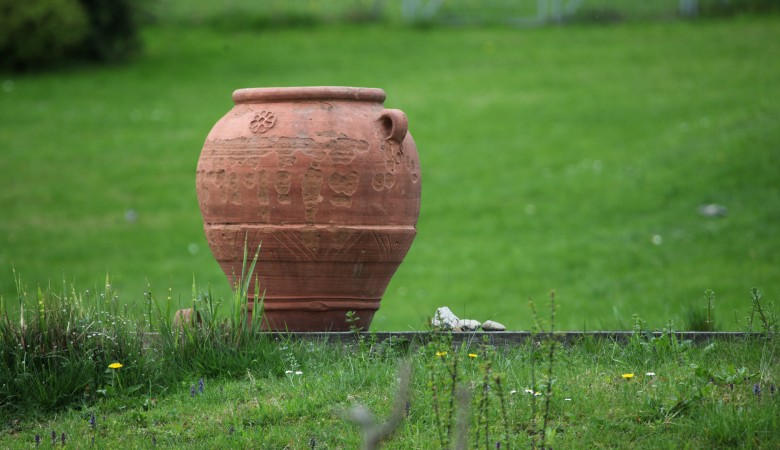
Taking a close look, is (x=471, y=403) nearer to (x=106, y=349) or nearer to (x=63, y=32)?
(x=106, y=349)

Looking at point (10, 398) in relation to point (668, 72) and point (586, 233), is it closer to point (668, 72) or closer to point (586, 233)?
point (586, 233)

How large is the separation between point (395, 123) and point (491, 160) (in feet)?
33.6

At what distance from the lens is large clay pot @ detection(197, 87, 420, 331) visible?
5020 millimetres

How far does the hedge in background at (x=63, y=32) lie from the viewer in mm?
18734

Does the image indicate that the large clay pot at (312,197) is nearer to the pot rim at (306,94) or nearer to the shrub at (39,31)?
the pot rim at (306,94)

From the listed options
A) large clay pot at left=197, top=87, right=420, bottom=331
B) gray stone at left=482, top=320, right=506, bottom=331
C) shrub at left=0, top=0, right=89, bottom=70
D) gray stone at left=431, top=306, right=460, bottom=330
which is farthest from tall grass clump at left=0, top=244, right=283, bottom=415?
shrub at left=0, top=0, right=89, bottom=70

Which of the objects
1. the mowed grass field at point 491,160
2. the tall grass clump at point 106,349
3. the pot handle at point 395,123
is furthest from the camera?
the mowed grass field at point 491,160

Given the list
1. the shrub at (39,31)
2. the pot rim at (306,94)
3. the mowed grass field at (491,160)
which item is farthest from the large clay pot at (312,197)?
the shrub at (39,31)

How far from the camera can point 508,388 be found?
415cm

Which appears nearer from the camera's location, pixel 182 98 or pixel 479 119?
pixel 479 119

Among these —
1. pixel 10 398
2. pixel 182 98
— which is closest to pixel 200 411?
pixel 10 398

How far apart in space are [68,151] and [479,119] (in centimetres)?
646

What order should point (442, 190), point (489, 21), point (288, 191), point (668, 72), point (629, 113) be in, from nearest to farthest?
point (288, 191) → point (442, 190) → point (629, 113) → point (668, 72) → point (489, 21)

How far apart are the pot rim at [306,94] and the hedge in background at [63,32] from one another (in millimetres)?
14603
